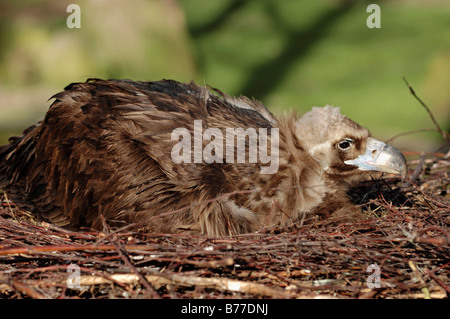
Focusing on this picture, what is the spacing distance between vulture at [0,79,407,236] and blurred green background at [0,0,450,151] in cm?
302

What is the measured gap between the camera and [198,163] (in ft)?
10.4

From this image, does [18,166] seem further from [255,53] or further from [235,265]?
[255,53]

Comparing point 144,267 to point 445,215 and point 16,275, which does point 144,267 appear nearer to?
point 16,275

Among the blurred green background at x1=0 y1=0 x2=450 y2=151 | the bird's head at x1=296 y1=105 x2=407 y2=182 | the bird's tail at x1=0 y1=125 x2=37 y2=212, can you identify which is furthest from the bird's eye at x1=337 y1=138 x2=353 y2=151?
the blurred green background at x1=0 y1=0 x2=450 y2=151

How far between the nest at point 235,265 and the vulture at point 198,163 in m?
0.19

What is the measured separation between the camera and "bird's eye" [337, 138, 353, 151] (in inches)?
129

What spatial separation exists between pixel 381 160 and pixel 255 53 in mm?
4826

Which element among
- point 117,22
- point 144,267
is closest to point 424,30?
point 117,22

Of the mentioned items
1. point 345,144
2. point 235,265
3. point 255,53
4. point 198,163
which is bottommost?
point 235,265

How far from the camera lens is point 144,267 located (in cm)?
262

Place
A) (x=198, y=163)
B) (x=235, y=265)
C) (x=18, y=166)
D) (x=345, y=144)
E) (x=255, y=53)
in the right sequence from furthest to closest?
(x=255, y=53), (x=18, y=166), (x=345, y=144), (x=198, y=163), (x=235, y=265)

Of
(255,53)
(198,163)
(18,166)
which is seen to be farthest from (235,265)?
(255,53)

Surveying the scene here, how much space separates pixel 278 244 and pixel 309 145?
905 millimetres

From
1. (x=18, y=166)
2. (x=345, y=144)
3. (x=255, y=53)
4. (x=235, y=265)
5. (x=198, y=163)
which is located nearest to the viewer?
(x=235, y=265)
